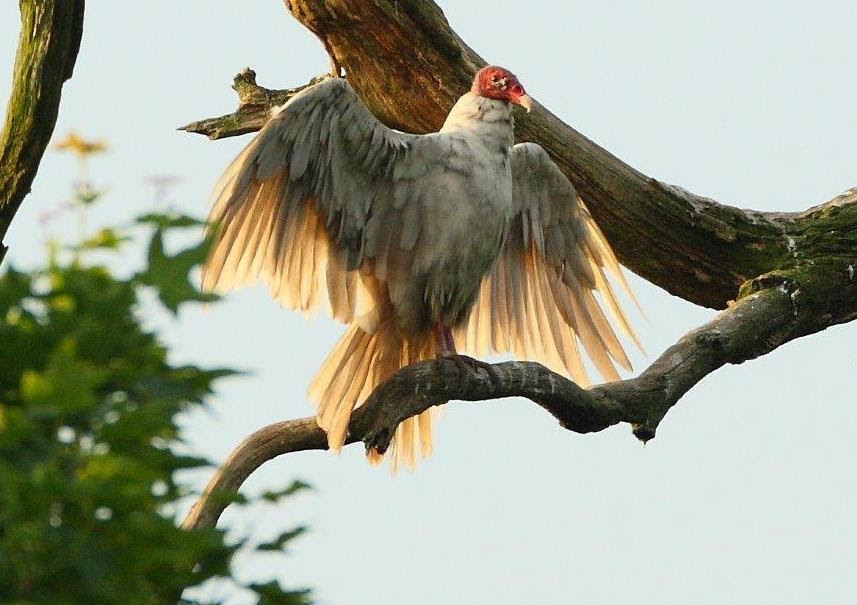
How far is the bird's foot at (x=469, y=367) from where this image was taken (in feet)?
17.9

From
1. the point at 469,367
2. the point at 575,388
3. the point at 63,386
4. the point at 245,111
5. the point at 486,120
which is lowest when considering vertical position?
the point at 63,386

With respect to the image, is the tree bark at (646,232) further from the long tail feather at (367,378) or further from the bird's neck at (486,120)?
the long tail feather at (367,378)

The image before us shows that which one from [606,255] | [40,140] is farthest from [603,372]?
[40,140]

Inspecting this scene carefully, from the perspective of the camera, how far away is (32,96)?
15.6 feet

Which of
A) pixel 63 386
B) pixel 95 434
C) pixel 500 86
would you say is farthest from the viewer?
pixel 500 86

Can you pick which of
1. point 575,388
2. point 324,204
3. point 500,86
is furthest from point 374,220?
point 575,388

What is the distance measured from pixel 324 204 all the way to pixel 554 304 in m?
1.51

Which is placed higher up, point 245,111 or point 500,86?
point 245,111

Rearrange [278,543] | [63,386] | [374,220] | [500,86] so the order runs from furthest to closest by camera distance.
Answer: [500,86] → [374,220] → [278,543] → [63,386]

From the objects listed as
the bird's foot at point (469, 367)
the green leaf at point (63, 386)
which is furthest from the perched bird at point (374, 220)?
the green leaf at point (63, 386)

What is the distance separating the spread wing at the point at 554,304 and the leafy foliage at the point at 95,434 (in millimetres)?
4079

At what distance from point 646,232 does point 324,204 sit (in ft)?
5.76

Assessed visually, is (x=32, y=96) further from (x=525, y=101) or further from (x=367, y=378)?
(x=525, y=101)

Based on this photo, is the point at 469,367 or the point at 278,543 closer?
the point at 278,543
